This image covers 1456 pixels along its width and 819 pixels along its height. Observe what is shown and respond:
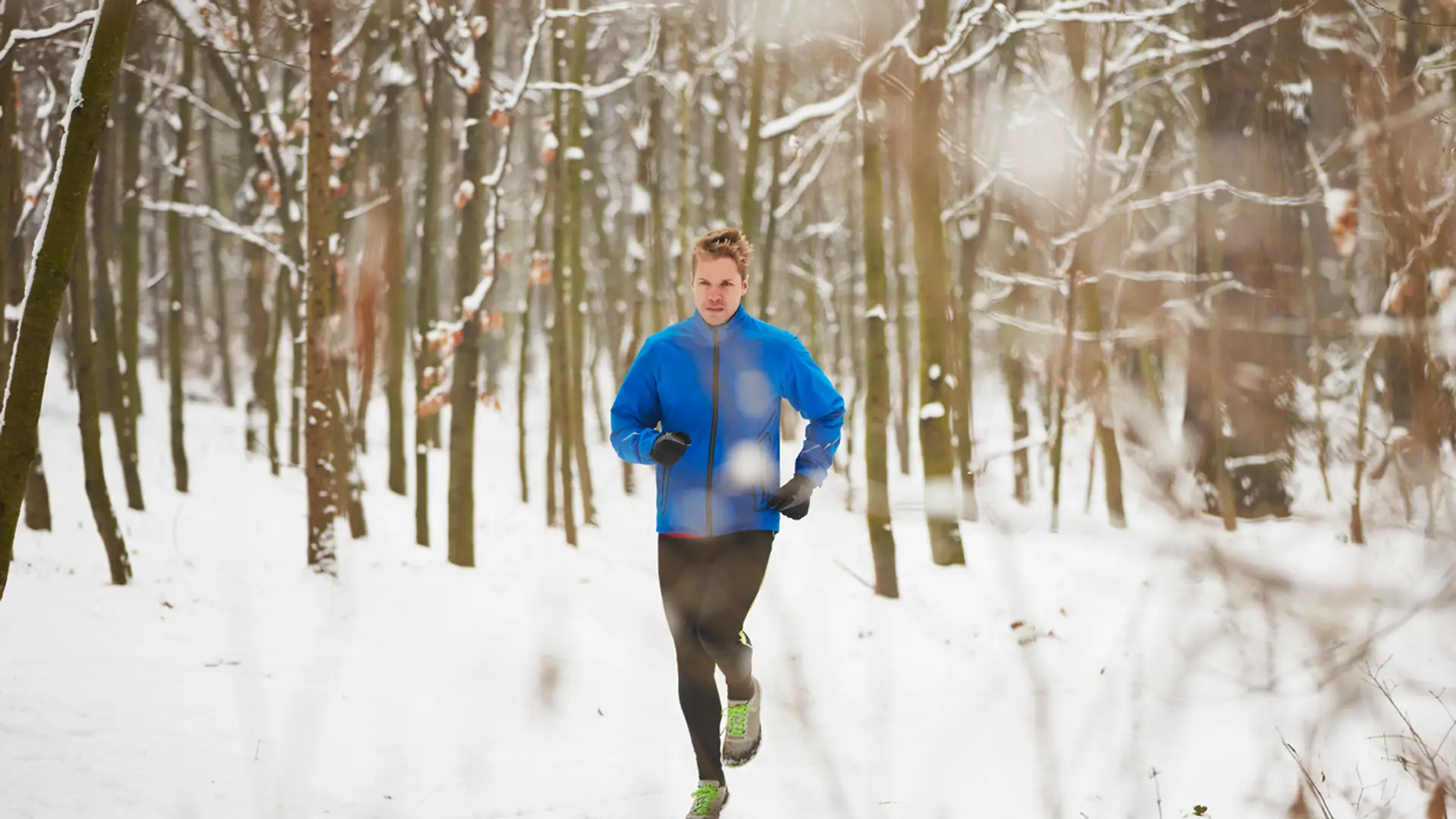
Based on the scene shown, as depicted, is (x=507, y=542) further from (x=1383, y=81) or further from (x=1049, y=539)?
(x=1383, y=81)

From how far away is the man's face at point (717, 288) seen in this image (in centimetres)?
408

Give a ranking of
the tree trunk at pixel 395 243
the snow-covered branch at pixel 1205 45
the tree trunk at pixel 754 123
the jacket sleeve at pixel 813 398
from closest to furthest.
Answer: the snow-covered branch at pixel 1205 45, the jacket sleeve at pixel 813 398, the tree trunk at pixel 754 123, the tree trunk at pixel 395 243

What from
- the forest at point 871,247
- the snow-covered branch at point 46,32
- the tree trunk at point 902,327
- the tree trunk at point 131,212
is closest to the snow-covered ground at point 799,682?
the forest at point 871,247

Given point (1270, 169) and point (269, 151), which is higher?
point (269, 151)

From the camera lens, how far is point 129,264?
12.9m

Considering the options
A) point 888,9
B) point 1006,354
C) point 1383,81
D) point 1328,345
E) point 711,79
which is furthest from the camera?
point 711,79

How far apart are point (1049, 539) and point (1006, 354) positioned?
3.03 meters

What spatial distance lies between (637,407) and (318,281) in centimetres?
538

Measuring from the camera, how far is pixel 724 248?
407 centimetres

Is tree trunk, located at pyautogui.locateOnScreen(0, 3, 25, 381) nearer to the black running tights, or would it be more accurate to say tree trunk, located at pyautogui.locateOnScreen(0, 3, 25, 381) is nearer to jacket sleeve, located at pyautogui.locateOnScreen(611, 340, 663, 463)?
jacket sleeve, located at pyautogui.locateOnScreen(611, 340, 663, 463)

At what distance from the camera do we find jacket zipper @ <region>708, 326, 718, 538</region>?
4.09m

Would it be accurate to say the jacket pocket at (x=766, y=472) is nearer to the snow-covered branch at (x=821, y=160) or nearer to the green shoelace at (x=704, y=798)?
the green shoelace at (x=704, y=798)

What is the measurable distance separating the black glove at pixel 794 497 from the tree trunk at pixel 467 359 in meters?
6.13

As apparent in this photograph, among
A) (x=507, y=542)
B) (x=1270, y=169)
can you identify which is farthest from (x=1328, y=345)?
(x=507, y=542)
